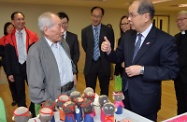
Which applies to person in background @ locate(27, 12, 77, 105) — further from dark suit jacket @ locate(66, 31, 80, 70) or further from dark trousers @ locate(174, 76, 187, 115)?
dark trousers @ locate(174, 76, 187, 115)

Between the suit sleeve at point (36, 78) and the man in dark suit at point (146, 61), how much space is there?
571 mm

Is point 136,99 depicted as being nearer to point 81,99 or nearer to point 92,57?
Result: point 81,99

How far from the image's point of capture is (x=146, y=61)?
1602 mm

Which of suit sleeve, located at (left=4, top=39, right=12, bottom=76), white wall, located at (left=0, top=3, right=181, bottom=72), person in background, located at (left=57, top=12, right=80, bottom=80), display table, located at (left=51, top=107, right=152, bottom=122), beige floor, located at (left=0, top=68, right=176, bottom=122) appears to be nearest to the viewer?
display table, located at (left=51, top=107, right=152, bottom=122)

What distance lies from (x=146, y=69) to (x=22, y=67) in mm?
2084

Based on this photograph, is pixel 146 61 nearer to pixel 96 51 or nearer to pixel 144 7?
pixel 144 7

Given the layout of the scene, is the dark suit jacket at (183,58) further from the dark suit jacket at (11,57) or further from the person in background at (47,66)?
the dark suit jacket at (11,57)

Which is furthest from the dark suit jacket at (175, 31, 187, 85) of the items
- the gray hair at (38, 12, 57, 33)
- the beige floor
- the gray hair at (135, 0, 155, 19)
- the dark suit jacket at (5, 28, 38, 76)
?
the dark suit jacket at (5, 28, 38, 76)

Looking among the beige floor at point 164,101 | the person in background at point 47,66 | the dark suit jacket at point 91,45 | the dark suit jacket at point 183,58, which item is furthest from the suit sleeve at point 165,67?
the beige floor at point 164,101

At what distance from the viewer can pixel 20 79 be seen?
9.86ft

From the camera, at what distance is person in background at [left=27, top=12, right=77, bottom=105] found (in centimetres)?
151

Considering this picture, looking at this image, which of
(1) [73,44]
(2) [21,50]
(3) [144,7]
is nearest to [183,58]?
(3) [144,7]

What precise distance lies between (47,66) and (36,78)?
0.13m

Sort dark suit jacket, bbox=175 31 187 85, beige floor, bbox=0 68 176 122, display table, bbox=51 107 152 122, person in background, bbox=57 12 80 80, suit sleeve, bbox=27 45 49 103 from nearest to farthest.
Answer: display table, bbox=51 107 152 122, suit sleeve, bbox=27 45 49 103, dark suit jacket, bbox=175 31 187 85, person in background, bbox=57 12 80 80, beige floor, bbox=0 68 176 122
